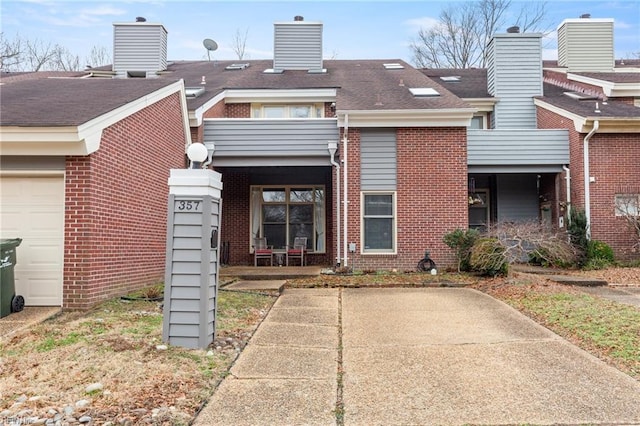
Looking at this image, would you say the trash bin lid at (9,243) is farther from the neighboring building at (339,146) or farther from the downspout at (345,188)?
the downspout at (345,188)

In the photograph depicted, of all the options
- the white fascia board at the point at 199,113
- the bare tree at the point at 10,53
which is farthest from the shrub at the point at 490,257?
the bare tree at the point at 10,53

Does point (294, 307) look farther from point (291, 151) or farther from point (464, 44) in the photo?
point (464, 44)

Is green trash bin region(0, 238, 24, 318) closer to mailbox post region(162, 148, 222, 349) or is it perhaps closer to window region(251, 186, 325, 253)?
mailbox post region(162, 148, 222, 349)

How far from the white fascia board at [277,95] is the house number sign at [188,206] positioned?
407 inches

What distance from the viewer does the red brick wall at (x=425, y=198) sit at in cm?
1184

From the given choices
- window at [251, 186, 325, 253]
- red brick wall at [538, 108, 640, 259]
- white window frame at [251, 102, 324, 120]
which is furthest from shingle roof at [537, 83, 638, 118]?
window at [251, 186, 325, 253]

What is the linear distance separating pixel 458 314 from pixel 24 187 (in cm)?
659

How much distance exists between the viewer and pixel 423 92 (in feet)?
43.5

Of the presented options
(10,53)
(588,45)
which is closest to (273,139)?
(588,45)

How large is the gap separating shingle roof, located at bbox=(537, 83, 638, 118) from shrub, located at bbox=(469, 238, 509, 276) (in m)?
5.13

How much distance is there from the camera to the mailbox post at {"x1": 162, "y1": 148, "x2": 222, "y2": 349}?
489 centimetres

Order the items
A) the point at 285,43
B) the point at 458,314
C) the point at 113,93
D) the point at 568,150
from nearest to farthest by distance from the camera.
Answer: the point at 458,314
the point at 113,93
the point at 568,150
the point at 285,43

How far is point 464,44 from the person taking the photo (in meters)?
29.9

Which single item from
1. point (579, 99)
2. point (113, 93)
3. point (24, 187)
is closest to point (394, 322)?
point (24, 187)
